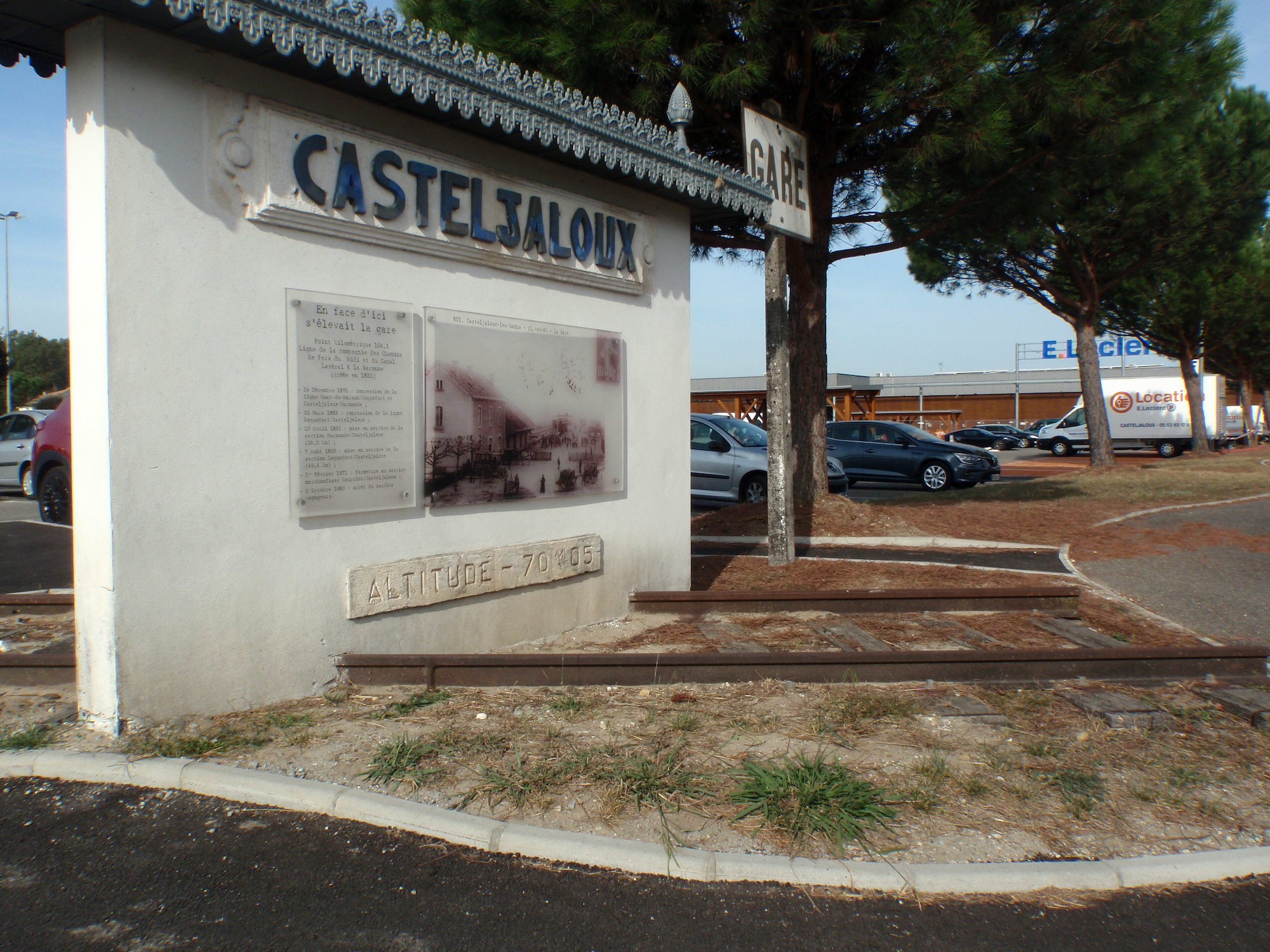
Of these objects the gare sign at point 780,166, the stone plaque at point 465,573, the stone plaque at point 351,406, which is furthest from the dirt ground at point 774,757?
the gare sign at point 780,166

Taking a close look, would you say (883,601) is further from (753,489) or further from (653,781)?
(753,489)

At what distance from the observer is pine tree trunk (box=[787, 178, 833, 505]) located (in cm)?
1236

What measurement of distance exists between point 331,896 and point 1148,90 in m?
11.9

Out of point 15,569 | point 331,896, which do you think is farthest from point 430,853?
point 15,569

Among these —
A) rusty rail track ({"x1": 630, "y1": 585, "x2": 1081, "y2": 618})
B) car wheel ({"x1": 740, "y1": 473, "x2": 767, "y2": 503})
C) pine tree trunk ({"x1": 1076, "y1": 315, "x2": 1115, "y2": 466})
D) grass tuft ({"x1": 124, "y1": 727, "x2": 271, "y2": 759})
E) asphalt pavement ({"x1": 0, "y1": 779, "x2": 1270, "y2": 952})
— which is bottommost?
asphalt pavement ({"x1": 0, "y1": 779, "x2": 1270, "y2": 952})

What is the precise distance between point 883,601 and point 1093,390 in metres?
19.6

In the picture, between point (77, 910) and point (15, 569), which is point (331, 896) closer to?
point (77, 910)

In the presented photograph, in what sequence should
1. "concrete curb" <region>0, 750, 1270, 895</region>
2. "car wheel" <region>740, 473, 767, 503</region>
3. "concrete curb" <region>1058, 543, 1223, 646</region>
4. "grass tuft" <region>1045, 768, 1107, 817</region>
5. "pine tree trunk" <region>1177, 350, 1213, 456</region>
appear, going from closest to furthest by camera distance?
1. "concrete curb" <region>0, 750, 1270, 895</region>
2. "grass tuft" <region>1045, 768, 1107, 817</region>
3. "concrete curb" <region>1058, 543, 1223, 646</region>
4. "car wheel" <region>740, 473, 767, 503</region>
5. "pine tree trunk" <region>1177, 350, 1213, 456</region>

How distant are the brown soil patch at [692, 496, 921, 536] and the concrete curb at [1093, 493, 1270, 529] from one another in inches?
123

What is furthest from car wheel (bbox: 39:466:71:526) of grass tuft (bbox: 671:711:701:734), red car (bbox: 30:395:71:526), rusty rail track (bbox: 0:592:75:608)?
grass tuft (bbox: 671:711:701:734)

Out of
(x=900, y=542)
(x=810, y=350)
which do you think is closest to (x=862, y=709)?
(x=900, y=542)

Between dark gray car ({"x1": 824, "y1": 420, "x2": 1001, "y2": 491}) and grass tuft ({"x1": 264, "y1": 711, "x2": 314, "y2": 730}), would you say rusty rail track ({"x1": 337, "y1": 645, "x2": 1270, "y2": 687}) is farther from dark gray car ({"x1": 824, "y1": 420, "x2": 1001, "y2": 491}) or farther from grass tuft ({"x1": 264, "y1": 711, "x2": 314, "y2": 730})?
dark gray car ({"x1": 824, "y1": 420, "x2": 1001, "y2": 491})

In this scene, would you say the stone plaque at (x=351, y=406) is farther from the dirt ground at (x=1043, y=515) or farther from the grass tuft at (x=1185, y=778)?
the dirt ground at (x=1043, y=515)

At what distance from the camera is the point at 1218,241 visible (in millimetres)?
24641
